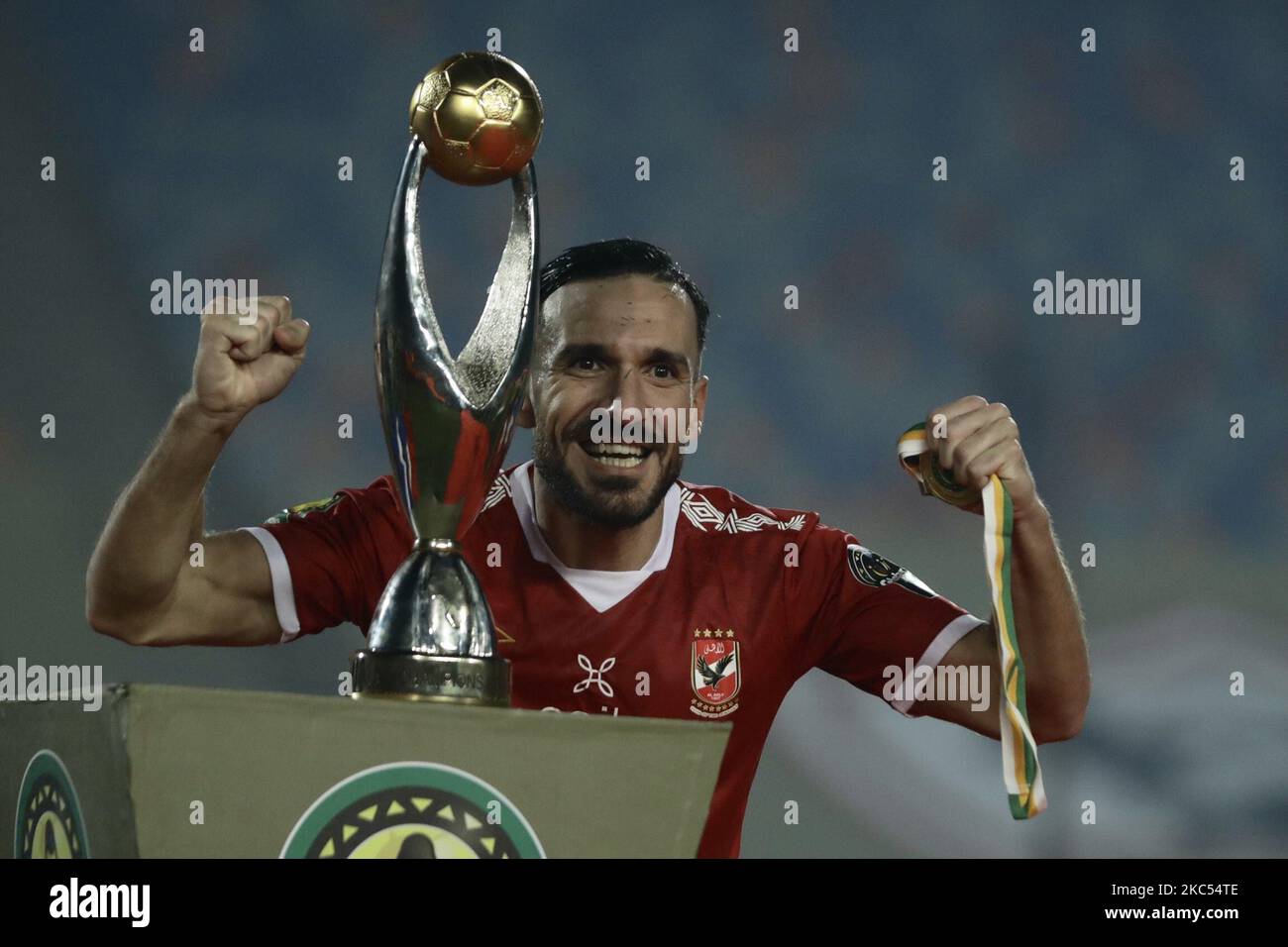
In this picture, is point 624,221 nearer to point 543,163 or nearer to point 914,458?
point 543,163

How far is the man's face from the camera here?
4.38 ft

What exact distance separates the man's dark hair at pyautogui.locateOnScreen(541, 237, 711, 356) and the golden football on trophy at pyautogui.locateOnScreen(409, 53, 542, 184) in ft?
1.39

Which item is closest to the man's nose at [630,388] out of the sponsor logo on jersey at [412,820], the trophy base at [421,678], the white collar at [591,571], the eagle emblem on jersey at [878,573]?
the white collar at [591,571]

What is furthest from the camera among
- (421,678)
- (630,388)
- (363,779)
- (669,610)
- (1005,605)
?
(669,610)

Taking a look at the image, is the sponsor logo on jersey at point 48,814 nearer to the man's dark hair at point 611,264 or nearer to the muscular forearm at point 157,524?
the muscular forearm at point 157,524

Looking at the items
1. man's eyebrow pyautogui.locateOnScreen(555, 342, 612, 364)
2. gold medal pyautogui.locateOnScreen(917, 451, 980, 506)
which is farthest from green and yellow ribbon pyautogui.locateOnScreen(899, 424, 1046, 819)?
man's eyebrow pyautogui.locateOnScreen(555, 342, 612, 364)

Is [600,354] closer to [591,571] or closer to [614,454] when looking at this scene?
[614,454]

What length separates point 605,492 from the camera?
1368mm

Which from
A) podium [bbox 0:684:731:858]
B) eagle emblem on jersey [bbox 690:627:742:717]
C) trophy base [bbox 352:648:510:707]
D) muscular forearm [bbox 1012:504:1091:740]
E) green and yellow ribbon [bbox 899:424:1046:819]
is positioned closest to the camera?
podium [bbox 0:684:731:858]

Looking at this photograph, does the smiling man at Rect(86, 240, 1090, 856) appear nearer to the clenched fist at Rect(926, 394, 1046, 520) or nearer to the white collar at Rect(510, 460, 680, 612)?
the white collar at Rect(510, 460, 680, 612)

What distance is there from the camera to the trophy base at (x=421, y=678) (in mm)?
843

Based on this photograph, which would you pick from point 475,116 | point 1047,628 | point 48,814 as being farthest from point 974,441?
point 48,814

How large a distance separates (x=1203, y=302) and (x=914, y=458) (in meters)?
2.21

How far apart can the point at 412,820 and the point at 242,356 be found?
343mm
